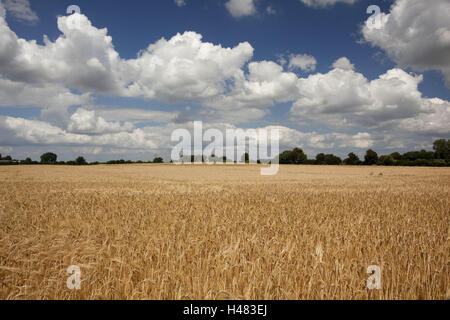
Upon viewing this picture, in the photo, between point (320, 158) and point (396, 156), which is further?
point (396, 156)

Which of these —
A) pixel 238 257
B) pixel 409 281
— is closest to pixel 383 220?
pixel 409 281

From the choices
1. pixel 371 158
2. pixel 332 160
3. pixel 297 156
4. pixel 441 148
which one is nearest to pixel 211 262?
pixel 371 158

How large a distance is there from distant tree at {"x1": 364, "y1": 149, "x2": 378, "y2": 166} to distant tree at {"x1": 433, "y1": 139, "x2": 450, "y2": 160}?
28.4 metres

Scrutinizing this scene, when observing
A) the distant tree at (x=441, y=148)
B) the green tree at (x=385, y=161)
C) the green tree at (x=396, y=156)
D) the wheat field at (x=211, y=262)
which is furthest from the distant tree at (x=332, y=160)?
the wheat field at (x=211, y=262)

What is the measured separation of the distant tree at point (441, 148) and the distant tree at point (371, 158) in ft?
93.2

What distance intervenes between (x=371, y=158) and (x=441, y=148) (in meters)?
46.3

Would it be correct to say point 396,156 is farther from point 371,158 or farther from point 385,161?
point 385,161

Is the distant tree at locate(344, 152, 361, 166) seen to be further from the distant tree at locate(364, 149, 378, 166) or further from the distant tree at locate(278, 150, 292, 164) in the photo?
the distant tree at locate(278, 150, 292, 164)

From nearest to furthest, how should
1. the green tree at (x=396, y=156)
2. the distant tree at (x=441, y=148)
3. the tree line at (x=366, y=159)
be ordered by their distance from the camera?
the tree line at (x=366, y=159) → the distant tree at (x=441, y=148) → the green tree at (x=396, y=156)

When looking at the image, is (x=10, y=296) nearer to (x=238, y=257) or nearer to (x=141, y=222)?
Result: (x=238, y=257)

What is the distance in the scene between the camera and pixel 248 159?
108m

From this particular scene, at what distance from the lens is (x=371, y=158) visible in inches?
4026

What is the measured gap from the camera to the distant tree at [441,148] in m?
106

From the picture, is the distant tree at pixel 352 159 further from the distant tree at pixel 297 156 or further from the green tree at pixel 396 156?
the green tree at pixel 396 156
